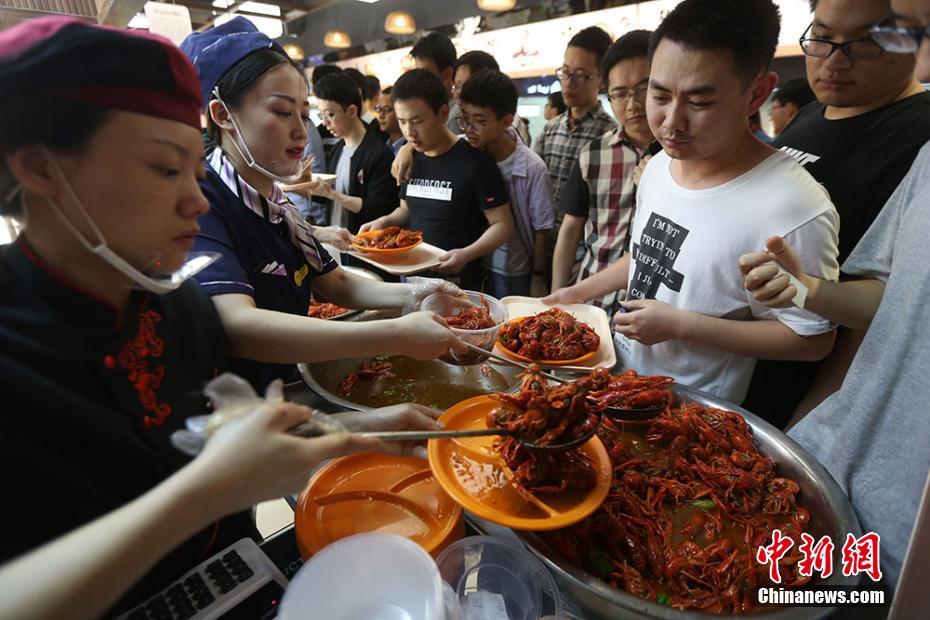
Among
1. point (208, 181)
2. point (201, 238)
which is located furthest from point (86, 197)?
point (208, 181)

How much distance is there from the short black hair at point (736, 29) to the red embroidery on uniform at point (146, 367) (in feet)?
7.49

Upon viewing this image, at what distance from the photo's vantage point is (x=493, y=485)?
1.38 m

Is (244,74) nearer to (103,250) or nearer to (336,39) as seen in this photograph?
(103,250)

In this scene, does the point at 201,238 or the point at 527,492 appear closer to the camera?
the point at 527,492

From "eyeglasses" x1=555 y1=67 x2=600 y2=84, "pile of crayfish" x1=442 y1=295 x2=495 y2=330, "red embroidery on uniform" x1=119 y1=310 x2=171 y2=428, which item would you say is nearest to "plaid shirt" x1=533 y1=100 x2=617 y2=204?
"eyeglasses" x1=555 y1=67 x2=600 y2=84

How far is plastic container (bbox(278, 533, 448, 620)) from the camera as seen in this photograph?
0.99m

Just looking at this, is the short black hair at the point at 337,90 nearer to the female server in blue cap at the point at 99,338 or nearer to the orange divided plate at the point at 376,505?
the female server in blue cap at the point at 99,338

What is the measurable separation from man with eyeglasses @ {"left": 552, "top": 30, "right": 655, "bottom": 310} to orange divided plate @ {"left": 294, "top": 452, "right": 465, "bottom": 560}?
2448mm

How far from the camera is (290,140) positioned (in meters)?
1.97

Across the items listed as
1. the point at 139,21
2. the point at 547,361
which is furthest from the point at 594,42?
the point at 139,21

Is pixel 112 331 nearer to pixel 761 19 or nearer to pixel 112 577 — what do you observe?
pixel 112 577

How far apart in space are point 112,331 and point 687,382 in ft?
7.66

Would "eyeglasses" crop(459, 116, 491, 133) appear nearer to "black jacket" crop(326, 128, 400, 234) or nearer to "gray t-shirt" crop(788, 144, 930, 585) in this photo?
"black jacket" crop(326, 128, 400, 234)

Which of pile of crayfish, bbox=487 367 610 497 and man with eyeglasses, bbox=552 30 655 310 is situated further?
man with eyeglasses, bbox=552 30 655 310
